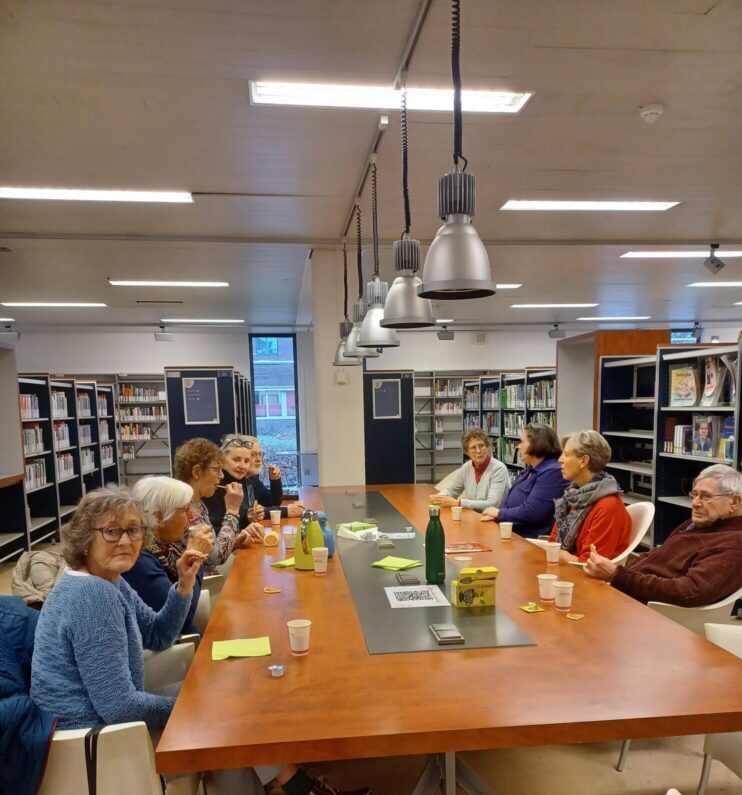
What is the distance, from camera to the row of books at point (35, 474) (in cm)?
589

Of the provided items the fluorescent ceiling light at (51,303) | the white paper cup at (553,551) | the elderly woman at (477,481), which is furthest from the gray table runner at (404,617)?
the fluorescent ceiling light at (51,303)

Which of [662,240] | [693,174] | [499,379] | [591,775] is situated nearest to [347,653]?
[591,775]

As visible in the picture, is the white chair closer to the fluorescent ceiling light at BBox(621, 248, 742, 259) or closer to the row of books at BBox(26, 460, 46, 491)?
the fluorescent ceiling light at BBox(621, 248, 742, 259)

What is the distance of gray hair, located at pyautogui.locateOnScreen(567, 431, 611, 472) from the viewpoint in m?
2.89

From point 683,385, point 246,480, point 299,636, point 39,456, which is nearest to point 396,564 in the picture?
point 299,636

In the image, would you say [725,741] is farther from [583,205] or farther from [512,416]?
[512,416]

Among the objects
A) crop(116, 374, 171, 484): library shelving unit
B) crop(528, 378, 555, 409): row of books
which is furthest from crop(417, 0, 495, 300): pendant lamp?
crop(116, 374, 171, 484): library shelving unit

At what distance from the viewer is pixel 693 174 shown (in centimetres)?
352

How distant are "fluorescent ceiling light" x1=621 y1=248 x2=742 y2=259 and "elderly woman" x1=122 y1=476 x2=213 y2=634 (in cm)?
502

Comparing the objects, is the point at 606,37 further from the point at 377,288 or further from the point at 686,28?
the point at 377,288

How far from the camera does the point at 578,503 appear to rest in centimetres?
284

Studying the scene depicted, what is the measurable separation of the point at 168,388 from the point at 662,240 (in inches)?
226

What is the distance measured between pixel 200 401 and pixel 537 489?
470 cm

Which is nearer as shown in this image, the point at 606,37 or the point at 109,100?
the point at 606,37
